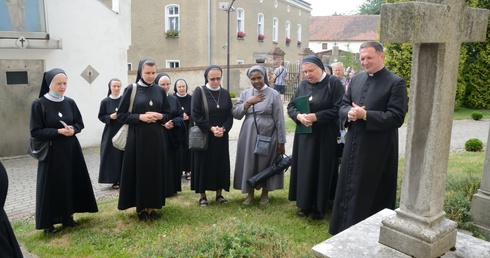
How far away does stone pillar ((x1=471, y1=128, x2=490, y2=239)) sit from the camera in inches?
184

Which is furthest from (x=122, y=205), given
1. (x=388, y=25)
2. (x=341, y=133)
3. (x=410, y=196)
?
(x=388, y=25)

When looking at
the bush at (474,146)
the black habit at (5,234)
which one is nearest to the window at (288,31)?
the bush at (474,146)

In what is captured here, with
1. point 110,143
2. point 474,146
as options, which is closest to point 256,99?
point 110,143

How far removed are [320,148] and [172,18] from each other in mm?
23104

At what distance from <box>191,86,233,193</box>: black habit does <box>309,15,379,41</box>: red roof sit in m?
52.1

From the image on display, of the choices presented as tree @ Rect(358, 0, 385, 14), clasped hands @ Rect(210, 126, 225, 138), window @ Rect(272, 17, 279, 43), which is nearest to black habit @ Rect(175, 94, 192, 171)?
clasped hands @ Rect(210, 126, 225, 138)

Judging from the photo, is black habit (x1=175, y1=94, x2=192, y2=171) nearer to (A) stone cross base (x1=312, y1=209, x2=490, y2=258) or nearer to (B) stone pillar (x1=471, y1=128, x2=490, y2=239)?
(B) stone pillar (x1=471, y1=128, x2=490, y2=239)

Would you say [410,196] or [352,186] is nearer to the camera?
[410,196]

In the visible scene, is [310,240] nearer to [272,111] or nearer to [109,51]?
[272,111]

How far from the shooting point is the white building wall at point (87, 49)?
450 inches

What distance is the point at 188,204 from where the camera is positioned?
22.3 feet

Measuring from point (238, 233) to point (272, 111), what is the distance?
262 cm

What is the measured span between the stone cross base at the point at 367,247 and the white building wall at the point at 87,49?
10.5 m

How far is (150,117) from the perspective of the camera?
553 centimetres
